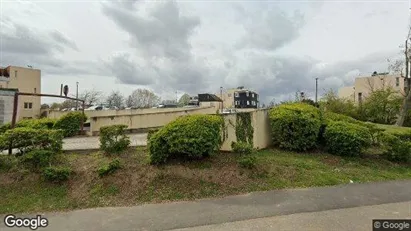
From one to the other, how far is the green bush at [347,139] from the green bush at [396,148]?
2.31 feet

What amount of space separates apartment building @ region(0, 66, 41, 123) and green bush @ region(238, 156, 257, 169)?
3748 centimetres

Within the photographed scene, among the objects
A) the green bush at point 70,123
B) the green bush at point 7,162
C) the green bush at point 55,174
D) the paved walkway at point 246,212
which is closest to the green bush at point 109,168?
the green bush at point 55,174

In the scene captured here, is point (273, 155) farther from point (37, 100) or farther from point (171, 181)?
point (37, 100)

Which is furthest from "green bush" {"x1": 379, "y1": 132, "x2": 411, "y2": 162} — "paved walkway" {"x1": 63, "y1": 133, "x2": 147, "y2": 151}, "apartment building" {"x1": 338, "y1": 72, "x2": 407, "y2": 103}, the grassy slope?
"apartment building" {"x1": 338, "y1": 72, "x2": 407, "y2": 103}

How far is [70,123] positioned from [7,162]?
25.7ft

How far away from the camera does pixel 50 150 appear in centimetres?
772

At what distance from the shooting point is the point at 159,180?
693cm

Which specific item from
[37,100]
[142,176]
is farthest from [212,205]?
[37,100]

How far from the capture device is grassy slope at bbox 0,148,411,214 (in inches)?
248

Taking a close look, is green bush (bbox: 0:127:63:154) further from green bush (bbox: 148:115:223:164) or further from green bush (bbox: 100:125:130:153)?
green bush (bbox: 148:115:223:164)

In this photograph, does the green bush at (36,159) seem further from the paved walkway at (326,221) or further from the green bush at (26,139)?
the paved walkway at (326,221)

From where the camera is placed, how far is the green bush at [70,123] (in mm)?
A: 14758

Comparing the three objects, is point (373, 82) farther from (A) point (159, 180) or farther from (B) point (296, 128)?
(A) point (159, 180)

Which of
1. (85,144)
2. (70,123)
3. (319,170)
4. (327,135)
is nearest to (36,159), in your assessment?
(85,144)
